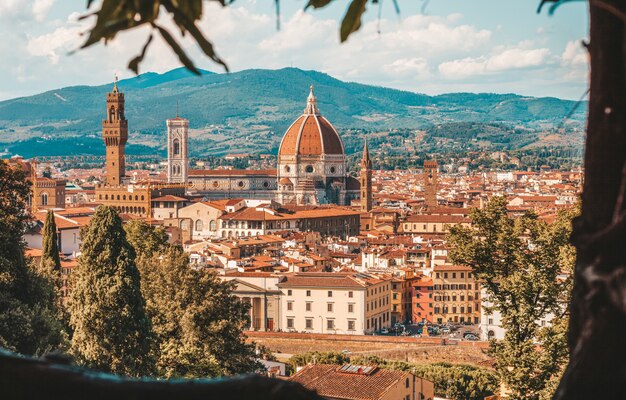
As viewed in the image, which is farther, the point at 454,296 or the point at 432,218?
the point at 432,218

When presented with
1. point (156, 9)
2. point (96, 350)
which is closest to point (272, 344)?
point (96, 350)

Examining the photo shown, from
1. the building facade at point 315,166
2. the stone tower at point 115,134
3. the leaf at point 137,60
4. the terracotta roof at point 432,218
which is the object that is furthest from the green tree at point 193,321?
the building facade at point 315,166

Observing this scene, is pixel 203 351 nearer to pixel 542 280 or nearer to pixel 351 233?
pixel 542 280

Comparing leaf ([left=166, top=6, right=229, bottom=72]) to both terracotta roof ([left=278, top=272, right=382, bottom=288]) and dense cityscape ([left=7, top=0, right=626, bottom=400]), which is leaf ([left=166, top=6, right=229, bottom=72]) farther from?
terracotta roof ([left=278, top=272, right=382, bottom=288])

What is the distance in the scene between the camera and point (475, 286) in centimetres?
4572

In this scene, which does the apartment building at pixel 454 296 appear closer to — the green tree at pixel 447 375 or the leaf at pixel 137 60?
the green tree at pixel 447 375

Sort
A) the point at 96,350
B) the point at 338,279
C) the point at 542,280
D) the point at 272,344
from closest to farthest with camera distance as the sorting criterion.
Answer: the point at 542,280
the point at 96,350
the point at 272,344
the point at 338,279

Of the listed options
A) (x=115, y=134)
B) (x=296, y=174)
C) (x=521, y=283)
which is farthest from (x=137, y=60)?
(x=296, y=174)

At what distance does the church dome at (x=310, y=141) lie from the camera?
321 feet

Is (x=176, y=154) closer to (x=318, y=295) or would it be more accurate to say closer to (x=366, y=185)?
(x=366, y=185)

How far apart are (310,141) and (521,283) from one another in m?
86.6

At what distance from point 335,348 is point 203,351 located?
57.7 ft

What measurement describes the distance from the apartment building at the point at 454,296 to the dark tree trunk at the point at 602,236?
43.4 m

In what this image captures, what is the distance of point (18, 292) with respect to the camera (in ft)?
54.1
